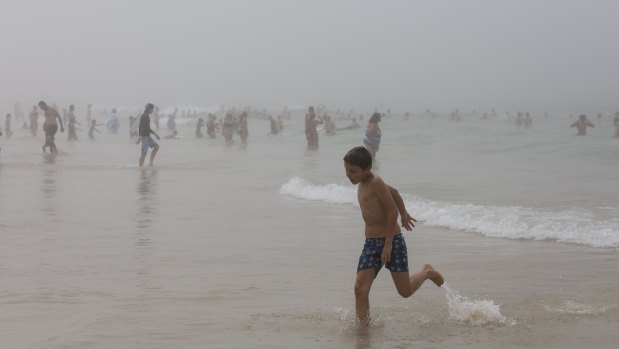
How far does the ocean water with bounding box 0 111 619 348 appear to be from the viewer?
16.3 ft

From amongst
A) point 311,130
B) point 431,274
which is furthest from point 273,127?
point 431,274

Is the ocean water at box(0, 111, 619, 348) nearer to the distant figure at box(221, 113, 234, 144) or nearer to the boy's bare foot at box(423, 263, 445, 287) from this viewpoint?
the boy's bare foot at box(423, 263, 445, 287)

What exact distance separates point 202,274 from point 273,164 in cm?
1561

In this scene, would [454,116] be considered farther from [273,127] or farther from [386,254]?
[386,254]

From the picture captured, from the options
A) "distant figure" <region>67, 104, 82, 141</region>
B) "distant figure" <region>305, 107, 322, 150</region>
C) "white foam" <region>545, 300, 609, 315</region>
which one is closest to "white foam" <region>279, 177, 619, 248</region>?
"white foam" <region>545, 300, 609, 315</region>

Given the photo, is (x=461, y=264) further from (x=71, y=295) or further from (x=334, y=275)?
(x=71, y=295)

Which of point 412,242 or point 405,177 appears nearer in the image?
point 412,242

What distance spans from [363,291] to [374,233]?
0.41m

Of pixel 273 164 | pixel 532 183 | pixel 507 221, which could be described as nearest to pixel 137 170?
pixel 273 164

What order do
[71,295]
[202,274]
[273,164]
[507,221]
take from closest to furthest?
1. [71,295]
2. [202,274]
3. [507,221]
4. [273,164]

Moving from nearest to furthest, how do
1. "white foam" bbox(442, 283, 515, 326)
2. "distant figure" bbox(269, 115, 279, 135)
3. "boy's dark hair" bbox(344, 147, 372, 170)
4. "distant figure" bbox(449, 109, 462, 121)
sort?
"boy's dark hair" bbox(344, 147, 372, 170), "white foam" bbox(442, 283, 515, 326), "distant figure" bbox(269, 115, 279, 135), "distant figure" bbox(449, 109, 462, 121)

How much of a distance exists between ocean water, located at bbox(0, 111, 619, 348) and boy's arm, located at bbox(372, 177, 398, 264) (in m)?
0.56

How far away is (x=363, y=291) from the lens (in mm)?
4984

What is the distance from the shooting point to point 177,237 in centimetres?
871
